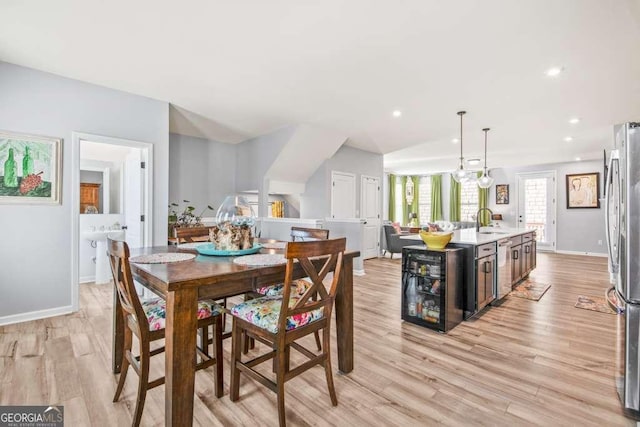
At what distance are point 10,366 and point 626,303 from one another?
3960 millimetres

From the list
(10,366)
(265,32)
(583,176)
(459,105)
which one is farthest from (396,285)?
(583,176)

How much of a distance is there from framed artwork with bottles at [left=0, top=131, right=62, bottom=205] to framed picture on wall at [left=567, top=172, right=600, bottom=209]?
10528 millimetres

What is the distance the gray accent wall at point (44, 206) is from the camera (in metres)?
2.99

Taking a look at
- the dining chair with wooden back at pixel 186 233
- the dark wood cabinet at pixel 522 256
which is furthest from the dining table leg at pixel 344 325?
the dark wood cabinet at pixel 522 256

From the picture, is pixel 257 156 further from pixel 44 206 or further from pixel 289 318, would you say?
pixel 289 318

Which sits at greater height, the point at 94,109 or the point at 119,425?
the point at 94,109

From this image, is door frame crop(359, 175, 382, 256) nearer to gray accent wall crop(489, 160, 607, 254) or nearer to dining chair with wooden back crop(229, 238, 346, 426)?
gray accent wall crop(489, 160, 607, 254)

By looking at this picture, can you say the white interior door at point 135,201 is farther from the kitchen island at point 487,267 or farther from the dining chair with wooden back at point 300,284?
the kitchen island at point 487,267

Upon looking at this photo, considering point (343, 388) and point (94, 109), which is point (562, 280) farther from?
point (94, 109)

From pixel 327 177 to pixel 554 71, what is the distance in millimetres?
3769

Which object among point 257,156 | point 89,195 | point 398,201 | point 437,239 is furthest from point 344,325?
point 398,201

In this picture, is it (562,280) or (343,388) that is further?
(562,280)

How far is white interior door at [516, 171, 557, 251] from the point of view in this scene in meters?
8.34

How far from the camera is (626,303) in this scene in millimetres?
1706
